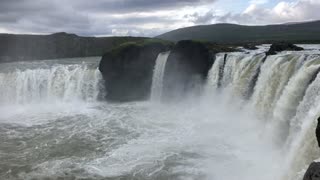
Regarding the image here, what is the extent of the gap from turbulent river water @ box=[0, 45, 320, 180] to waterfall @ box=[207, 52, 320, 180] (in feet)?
0.16

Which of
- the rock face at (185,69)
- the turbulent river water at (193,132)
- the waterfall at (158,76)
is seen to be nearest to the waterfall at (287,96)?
the turbulent river water at (193,132)

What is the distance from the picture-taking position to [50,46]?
76.3 meters

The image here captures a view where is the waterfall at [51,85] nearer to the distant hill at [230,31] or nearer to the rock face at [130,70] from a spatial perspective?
the rock face at [130,70]

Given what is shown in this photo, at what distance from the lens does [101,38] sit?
84188 mm

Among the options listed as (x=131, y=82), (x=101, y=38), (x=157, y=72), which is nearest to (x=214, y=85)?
(x=157, y=72)

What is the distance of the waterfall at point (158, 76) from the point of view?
113ft

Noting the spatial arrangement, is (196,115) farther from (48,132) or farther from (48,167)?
(48,167)

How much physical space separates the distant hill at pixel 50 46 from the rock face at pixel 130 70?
3848 centimetres

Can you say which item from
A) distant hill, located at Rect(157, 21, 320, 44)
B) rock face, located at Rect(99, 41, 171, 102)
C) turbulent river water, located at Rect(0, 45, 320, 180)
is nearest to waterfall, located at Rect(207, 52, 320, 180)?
turbulent river water, located at Rect(0, 45, 320, 180)

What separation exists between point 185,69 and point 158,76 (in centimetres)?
263

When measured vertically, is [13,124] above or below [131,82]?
below

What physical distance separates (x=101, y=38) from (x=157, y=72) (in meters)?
51.5

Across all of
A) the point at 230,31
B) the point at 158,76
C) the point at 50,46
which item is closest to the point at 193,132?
the point at 158,76

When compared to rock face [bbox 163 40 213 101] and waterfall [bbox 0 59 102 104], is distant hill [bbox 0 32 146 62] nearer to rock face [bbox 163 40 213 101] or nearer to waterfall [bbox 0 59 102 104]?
waterfall [bbox 0 59 102 104]
